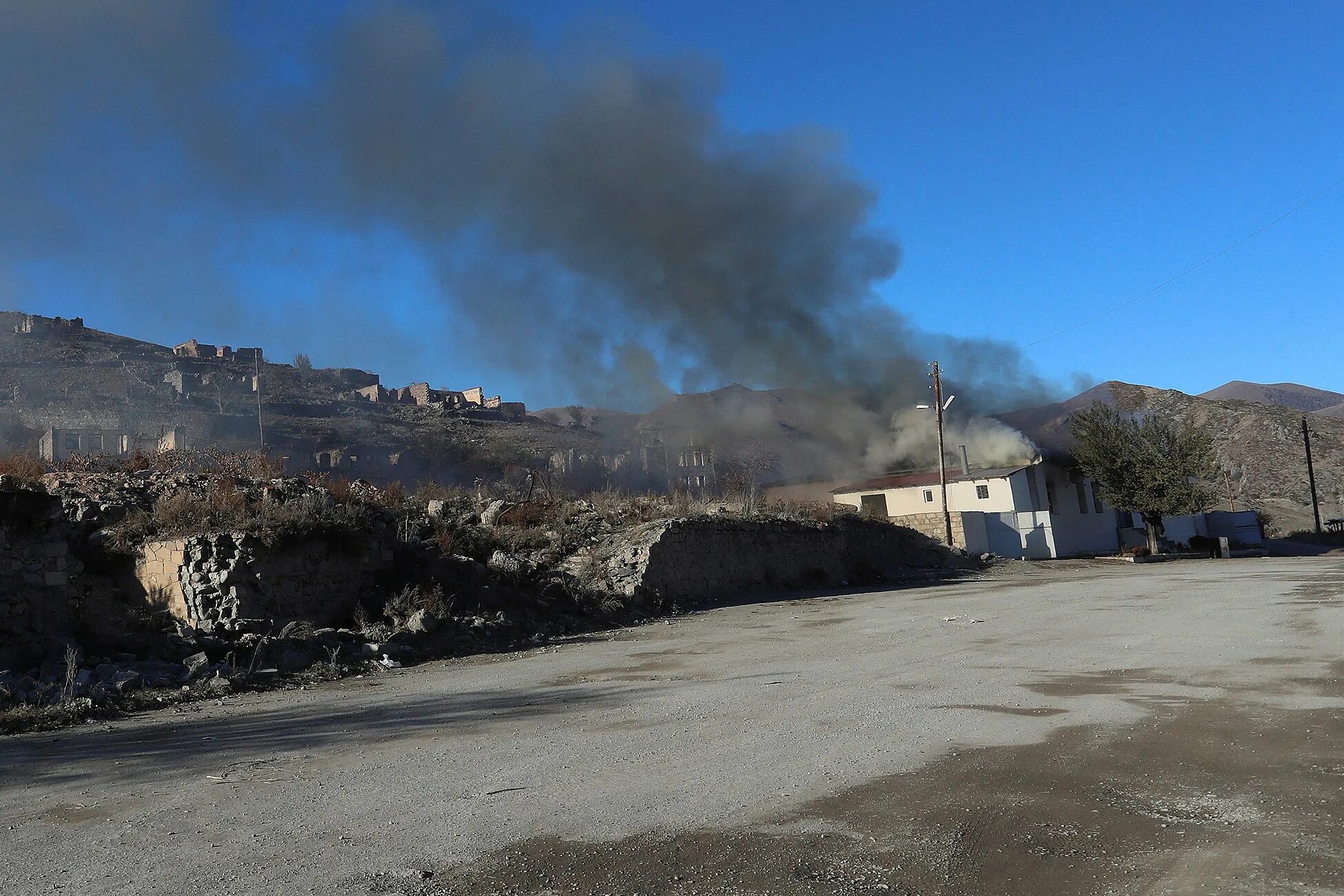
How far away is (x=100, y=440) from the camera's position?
38844 millimetres

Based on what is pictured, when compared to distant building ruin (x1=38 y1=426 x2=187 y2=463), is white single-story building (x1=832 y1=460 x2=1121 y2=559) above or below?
below

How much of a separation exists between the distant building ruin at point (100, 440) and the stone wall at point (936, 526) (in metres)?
27.7

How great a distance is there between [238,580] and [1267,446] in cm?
8519

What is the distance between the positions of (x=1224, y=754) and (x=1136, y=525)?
1841 inches

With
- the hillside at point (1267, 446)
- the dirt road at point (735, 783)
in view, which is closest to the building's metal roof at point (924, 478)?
the hillside at point (1267, 446)

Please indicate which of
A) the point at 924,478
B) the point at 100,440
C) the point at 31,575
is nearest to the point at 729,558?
the point at 31,575

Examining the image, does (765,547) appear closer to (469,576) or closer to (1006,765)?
(469,576)

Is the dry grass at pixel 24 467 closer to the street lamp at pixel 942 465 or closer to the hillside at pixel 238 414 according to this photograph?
the hillside at pixel 238 414

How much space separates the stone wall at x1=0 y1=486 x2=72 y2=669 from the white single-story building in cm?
2730

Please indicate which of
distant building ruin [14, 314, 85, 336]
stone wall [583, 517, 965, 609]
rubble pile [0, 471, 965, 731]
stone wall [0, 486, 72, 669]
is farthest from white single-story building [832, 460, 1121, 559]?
distant building ruin [14, 314, 85, 336]

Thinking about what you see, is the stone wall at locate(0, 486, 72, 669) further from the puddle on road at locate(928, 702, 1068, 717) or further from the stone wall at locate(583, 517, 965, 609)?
the stone wall at locate(583, 517, 965, 609)

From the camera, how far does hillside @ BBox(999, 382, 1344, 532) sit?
67400mm

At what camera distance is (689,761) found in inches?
227

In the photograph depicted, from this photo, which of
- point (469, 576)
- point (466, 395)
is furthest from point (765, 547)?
point (466, 395)
